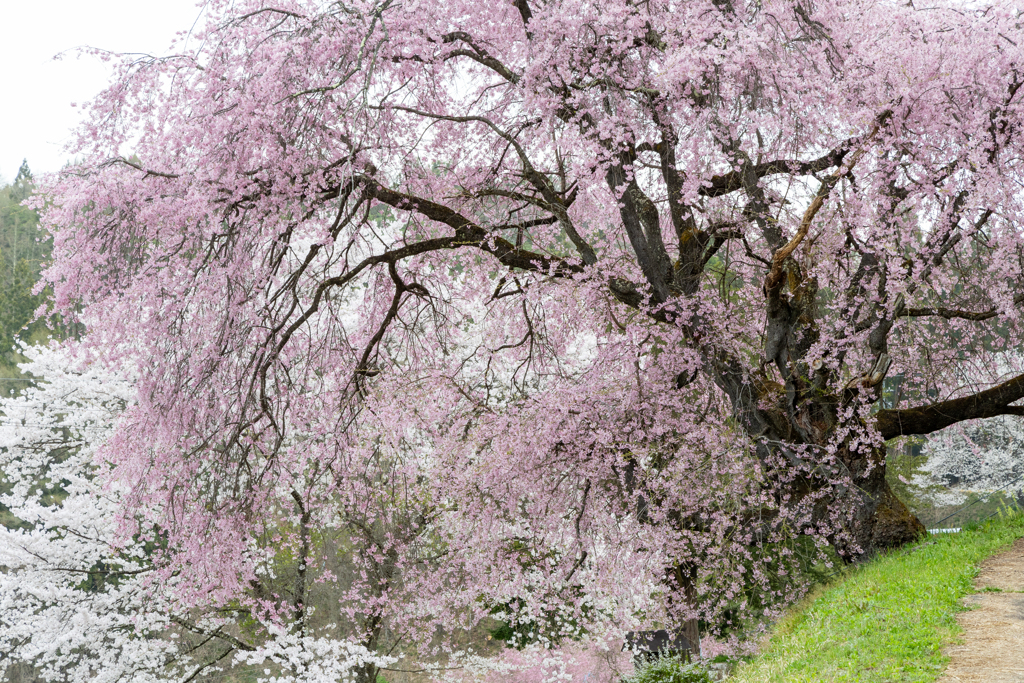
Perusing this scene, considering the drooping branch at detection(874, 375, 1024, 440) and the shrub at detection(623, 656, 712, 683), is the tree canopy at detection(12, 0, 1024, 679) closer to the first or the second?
the drooping branch at detection(874, 375, 1024, 440)

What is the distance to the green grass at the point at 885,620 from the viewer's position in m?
4.78

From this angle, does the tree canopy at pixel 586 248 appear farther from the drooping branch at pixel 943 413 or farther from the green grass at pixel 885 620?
the green grass at pixel 885 620

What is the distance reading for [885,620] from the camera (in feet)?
18.1

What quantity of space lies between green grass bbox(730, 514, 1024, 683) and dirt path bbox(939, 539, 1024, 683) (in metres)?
0.09

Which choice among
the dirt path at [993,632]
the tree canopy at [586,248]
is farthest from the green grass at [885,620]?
the tree canopy at [586,248]

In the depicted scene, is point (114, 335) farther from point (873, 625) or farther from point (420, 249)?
point (873, 625)

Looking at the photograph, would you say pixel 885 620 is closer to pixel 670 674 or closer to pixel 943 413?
pixel 670 674

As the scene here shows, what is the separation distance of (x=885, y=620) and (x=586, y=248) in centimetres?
429

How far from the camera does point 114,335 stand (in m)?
6.77

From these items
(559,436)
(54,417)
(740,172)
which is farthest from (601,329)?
(54,417)

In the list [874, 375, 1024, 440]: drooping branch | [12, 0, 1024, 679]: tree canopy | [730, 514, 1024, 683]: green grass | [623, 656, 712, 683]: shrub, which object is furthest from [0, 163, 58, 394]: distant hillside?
[730, 514, 1024, 683]: green grass

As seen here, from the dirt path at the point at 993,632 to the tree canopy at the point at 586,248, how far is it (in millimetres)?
1689

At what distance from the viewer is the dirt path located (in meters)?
4.28

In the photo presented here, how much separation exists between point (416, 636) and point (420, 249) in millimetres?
6192
